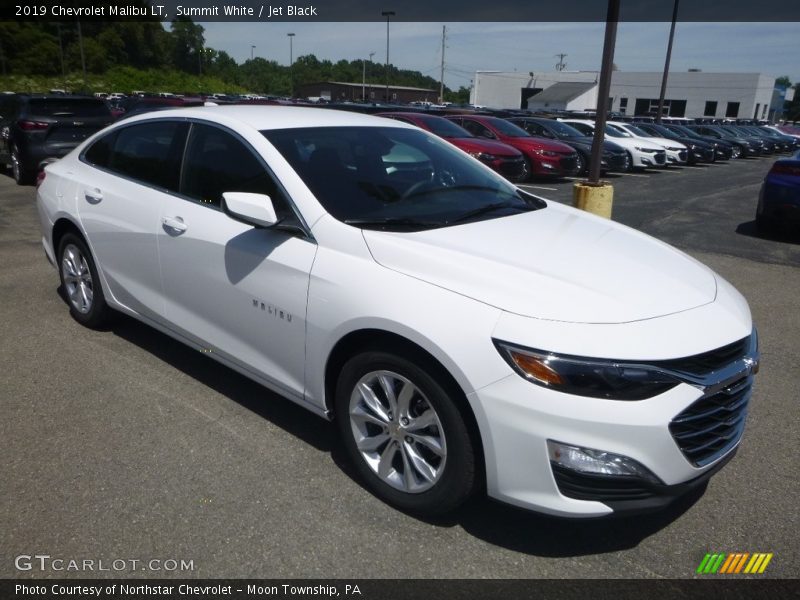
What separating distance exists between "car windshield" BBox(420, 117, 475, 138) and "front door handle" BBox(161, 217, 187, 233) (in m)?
10.5

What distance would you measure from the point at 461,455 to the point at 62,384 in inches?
107

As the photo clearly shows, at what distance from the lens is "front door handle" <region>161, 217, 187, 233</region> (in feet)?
11.8

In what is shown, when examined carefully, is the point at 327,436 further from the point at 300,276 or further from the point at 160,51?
the point at 160,51

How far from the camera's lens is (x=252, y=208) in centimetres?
298

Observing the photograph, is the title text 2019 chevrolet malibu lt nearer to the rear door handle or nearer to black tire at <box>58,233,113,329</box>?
the rear door handle

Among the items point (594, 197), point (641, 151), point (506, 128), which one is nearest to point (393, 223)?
point (594, 197)

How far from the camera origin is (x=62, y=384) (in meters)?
3.99

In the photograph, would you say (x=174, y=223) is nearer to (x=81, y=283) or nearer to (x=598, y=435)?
(x=81, y=283)

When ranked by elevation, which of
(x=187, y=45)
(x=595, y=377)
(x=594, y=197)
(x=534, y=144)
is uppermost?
(x=187, y=45)

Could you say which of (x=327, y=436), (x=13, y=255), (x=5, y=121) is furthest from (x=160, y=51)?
(x=327, y=436)

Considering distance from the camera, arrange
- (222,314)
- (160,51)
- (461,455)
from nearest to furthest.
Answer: (461,455)
(222,314)
(160,51)

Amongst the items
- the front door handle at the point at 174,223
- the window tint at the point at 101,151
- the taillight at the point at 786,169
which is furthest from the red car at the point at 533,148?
the front door handle at the point at 174,223

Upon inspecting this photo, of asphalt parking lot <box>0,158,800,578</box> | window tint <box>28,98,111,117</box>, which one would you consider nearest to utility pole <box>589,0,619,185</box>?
asphalt parking lot <box>0,158,800,578</box>

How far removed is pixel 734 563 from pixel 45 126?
39.8 feet
